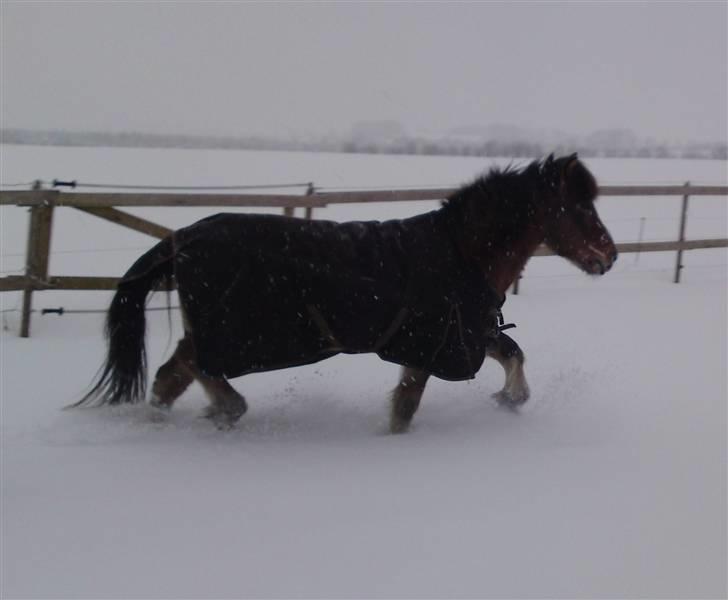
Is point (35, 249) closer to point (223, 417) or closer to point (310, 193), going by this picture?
point (310, 193)

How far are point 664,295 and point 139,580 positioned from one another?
6.80m

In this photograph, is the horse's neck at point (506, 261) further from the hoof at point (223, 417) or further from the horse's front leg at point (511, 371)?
the hoof at point (223, 417)

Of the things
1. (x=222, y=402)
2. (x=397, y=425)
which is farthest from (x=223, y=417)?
(x=397, y=425)

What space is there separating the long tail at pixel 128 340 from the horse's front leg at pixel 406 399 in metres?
1.28

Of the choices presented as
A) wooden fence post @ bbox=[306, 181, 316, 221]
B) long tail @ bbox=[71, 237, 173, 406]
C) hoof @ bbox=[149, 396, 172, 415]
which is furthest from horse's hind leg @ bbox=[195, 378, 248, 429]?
wooden fence post @ bbox=[306, 181, 316, 221]

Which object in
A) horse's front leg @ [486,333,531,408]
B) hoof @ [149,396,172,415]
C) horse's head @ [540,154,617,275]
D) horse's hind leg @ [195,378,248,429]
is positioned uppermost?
horse's head @ [540,154,617,275]

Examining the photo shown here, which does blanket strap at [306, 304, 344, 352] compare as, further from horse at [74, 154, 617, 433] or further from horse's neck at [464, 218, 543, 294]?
horse's neck at [464, 218, 543, 294]

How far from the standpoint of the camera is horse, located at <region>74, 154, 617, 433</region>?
3723 mm

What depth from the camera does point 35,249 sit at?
18.3ft

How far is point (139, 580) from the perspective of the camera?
2320 mm

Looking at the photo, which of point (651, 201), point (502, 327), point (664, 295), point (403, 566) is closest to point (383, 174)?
point (502, 327)

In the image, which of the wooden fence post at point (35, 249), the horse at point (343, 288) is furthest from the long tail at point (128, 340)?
the wooden fence post at point (35, 249)

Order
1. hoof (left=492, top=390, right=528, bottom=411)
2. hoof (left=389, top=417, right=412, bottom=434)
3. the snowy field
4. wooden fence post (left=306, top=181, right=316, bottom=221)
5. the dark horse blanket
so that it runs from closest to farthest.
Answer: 1. the snowy field
2. the dark horse blanket
3. hoof (left=389, top=417, right=412, bottom=434)
4. hoof (left=492, top=390, right=528, bottom=411)
5. wooden fence post (left=306, top=181, right=316, bottom=221)

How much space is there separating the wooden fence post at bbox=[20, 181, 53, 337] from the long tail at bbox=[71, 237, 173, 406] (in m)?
1.91
